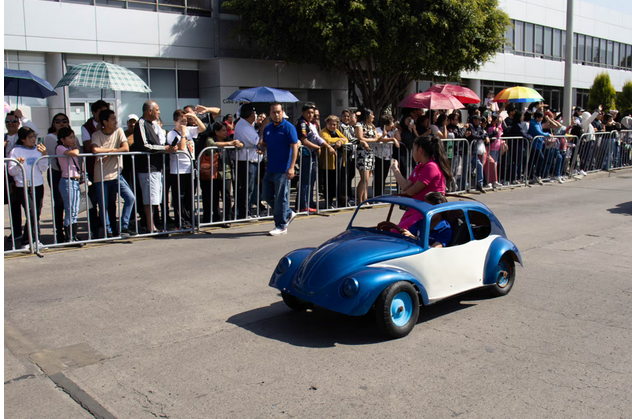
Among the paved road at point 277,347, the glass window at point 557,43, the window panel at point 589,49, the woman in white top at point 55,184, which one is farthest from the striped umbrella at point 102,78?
the window panel at point 589,49

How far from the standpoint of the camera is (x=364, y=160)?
38.5 ft

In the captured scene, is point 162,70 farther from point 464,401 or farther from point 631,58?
point 631,58

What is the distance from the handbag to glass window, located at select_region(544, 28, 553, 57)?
3898 cm

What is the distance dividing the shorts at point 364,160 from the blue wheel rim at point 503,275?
5.80m

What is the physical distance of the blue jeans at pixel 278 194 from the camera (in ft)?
30.5

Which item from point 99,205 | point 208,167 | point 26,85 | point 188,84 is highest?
point 188,84

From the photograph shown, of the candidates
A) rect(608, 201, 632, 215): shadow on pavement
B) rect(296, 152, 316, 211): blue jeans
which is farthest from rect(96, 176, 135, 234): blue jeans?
rect(608, 201, 632, 215): shadow on pavement

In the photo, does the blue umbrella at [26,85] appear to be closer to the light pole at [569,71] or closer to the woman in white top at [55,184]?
the woman in white top at [55,184]

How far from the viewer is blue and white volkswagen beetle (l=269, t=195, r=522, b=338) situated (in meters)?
4.87

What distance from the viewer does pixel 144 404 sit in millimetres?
3914

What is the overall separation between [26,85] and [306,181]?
17.3 ft

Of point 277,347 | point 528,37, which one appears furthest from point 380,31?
point 528,37

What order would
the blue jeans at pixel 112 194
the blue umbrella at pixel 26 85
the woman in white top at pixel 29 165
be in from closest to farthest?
1. the woman in white top at pixel 29 165
2. the blue jeans at pixel 112 194
3. the blue umbrella at pixel 26 85

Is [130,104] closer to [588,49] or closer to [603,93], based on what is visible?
[603,93]
